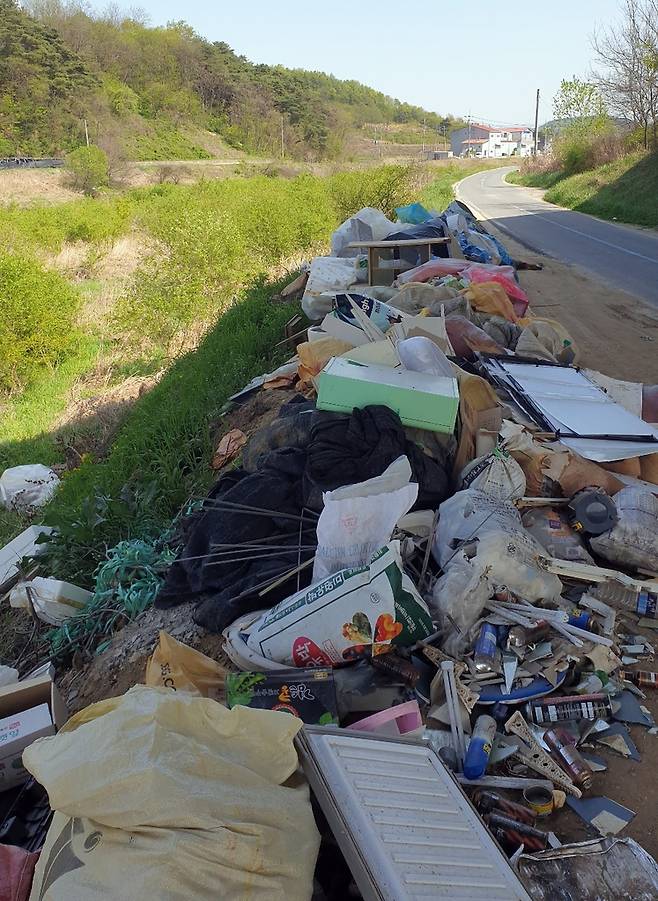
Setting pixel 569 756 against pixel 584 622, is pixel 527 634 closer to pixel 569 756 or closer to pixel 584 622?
pixel 584 622

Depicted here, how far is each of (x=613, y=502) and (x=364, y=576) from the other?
1.55 m

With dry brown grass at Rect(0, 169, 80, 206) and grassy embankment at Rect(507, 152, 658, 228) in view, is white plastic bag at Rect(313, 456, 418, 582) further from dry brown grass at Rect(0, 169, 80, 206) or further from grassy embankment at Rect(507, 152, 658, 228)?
dry brown grass at Rect(0, 169, 80, 206)

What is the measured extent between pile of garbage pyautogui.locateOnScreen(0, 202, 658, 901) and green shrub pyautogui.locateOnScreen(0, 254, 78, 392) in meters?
11.3

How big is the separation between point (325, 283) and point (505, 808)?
622 cm

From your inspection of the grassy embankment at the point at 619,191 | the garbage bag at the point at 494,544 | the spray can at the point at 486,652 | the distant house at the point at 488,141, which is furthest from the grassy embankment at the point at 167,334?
the distant house at the point at 488,141

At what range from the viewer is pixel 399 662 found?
101 inches

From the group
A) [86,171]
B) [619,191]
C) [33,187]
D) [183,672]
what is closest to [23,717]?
[183,672]

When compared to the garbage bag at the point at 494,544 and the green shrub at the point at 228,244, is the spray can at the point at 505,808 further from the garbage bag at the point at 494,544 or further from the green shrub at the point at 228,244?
the green shrub at the point at 228,244

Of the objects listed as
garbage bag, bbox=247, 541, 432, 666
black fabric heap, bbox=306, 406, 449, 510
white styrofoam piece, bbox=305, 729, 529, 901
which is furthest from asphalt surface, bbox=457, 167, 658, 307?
white styrofoam piece, bbox=305, 729, 529, 901

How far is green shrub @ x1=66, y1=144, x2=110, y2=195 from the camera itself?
35.9 meters

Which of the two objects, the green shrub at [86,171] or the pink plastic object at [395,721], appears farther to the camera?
the green shrub at [86,171]

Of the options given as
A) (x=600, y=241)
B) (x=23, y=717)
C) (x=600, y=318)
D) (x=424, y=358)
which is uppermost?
(x=600, y=241)

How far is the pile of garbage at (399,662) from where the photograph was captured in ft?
5.02

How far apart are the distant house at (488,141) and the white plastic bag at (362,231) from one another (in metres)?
87.3
